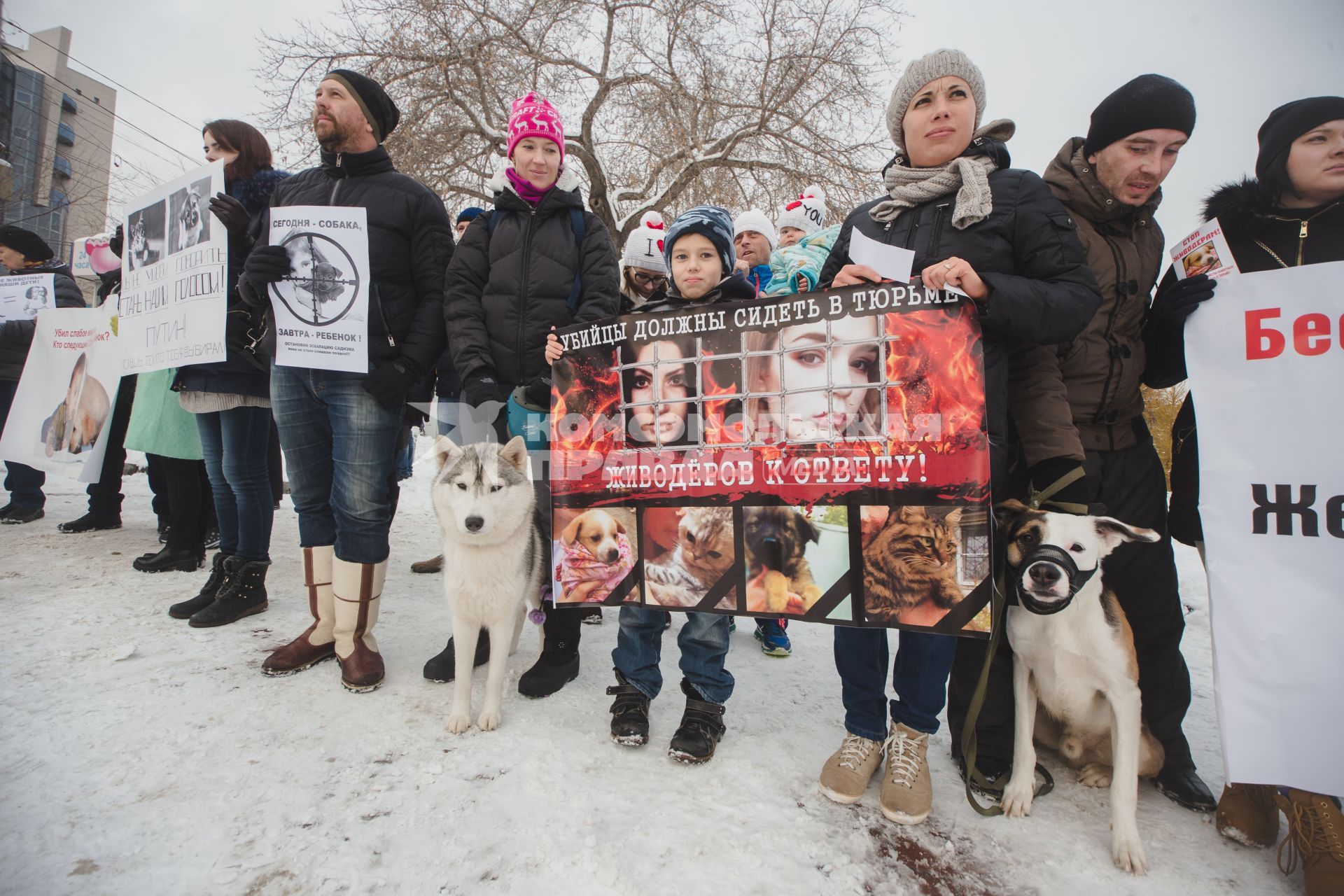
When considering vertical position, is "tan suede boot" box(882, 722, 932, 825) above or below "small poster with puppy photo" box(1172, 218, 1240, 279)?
below

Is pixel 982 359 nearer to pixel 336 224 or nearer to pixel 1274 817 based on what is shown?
pixel 1274 817

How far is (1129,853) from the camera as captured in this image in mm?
1790

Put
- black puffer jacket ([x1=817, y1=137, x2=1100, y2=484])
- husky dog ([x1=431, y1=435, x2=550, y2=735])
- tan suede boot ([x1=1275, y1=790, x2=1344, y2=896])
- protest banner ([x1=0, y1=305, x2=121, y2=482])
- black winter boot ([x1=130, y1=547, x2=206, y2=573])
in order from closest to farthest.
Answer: tan suede boot ([x1=1275, y1=790, x2=1344, y2=896])
black puffer jacket ([x1=817, y1=137, x2=1100, y2=484])
husky dog ([x1=431, y1=435, x2=550, y2=735])
black winter boot ([x1=130, y1=547, x2=206, y2=573])
protest banner ([x1=0, y1=305, x2=121, y2=482])

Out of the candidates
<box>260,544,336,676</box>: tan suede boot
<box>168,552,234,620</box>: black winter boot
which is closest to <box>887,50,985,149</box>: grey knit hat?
<box>260,544,336,676</box>: tan suede boot

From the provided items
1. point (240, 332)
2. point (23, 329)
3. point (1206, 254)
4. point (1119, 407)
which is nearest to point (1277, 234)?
point (1206, 254)

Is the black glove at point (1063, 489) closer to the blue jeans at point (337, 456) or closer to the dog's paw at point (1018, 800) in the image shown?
the dog's paw at point (1018, 800)

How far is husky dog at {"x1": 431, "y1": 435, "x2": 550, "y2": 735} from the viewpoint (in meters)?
2.55

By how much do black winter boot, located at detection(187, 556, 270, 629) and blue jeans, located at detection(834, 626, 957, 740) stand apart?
139 inches

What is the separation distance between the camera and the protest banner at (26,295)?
5426mm

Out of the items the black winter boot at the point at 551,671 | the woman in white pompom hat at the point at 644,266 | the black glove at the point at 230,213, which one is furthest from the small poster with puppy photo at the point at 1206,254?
the black glove at the point at 230,213

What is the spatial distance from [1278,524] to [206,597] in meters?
5.19

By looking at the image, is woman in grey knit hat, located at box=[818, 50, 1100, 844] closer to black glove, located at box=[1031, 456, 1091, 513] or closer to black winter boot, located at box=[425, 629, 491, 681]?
black glove, located at box=[1031, 456, 1091, 513]

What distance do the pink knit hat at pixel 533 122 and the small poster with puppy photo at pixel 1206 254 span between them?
269 cm

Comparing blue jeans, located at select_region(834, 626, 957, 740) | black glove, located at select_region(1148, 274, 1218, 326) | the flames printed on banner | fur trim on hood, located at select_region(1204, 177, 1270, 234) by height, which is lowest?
blue jeans, located at select_region(834, 626, 957, 740)
